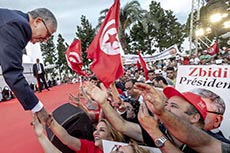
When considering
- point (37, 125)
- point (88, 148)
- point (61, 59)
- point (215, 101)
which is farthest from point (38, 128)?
point (61, 59)

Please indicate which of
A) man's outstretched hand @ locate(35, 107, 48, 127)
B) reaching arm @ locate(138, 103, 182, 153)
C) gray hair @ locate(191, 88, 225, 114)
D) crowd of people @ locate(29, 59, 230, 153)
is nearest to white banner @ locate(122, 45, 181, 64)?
crowd of people @ locate(29, 59, 230, 153)

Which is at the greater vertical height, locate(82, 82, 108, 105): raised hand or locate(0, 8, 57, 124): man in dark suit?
locate(0, 8, 57, 124): man in dark suit

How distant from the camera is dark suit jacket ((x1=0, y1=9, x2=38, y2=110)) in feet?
5.88

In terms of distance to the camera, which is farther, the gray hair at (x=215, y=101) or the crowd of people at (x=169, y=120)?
the gray hair at (x=215, y=101)

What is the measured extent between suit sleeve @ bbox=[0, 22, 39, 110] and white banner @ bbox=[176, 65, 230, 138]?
1807mm

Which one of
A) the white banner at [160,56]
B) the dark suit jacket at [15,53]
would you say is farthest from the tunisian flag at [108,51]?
the white banner at [160,56]

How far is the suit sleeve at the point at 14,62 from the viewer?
1791 millimetres

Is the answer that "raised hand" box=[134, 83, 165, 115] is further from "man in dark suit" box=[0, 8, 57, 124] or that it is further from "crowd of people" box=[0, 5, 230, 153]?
"man in dark suit" box=[0, 8, 57, 124]

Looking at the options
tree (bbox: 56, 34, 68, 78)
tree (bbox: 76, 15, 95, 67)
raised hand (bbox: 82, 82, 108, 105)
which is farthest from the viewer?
tree (bbox: 56, 34, 68, 78)

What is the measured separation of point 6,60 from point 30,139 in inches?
104

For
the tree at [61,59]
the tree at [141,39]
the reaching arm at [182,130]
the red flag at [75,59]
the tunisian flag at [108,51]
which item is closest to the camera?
the reaching arm at [182,130]

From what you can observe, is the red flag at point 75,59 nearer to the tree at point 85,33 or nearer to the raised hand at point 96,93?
the raised hand at point 96,93

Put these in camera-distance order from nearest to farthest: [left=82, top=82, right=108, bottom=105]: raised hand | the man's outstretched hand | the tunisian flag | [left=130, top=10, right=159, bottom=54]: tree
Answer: the man's outstretched hand, [left=82, top=82, right=108, bottom=105]: raised hand, the tunisian flag, [left=130, top=10, right=159, bottom=54]: tree

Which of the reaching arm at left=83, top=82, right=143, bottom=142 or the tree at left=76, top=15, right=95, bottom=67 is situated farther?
the tree at left=76, top=15, right=95, bottom=67
